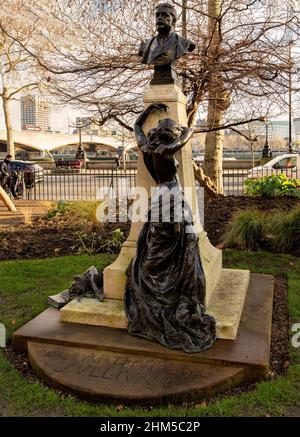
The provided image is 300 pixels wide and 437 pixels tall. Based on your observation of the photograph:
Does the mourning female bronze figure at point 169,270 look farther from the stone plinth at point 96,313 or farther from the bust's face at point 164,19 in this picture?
the bust's face at point 164,19

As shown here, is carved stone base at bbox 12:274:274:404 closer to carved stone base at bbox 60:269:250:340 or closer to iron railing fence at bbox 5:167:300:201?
carved stone base at bbox 60:269:250:340

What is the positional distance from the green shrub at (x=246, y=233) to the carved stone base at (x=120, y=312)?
9.89ft

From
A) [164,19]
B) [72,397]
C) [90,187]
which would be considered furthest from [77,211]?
[90,187]

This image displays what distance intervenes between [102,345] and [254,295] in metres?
2.18

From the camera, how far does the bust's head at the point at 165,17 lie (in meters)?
4.39

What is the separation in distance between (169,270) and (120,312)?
2.33 ft

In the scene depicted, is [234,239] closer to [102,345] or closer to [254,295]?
[254,295]

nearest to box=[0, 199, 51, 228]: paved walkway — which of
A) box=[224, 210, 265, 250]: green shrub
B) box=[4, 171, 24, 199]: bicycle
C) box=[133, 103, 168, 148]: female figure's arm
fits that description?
box=[4, 171, 24, 199]: bicycle

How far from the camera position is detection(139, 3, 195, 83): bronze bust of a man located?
4.44 metres

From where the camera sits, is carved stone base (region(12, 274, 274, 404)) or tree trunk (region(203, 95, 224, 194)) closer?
carved stone base (region(12, 274, 274, 404))

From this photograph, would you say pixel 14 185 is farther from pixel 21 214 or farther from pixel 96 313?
pixel 96 313

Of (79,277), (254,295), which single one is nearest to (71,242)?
(79,277)

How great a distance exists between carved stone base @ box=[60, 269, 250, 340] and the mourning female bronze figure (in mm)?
154

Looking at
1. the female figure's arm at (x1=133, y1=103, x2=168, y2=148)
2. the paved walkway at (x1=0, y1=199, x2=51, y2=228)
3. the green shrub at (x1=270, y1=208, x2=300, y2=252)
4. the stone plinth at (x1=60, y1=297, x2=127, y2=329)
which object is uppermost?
the female figure's arm at (x1=133, y1=103, x2=168, y2=148)
